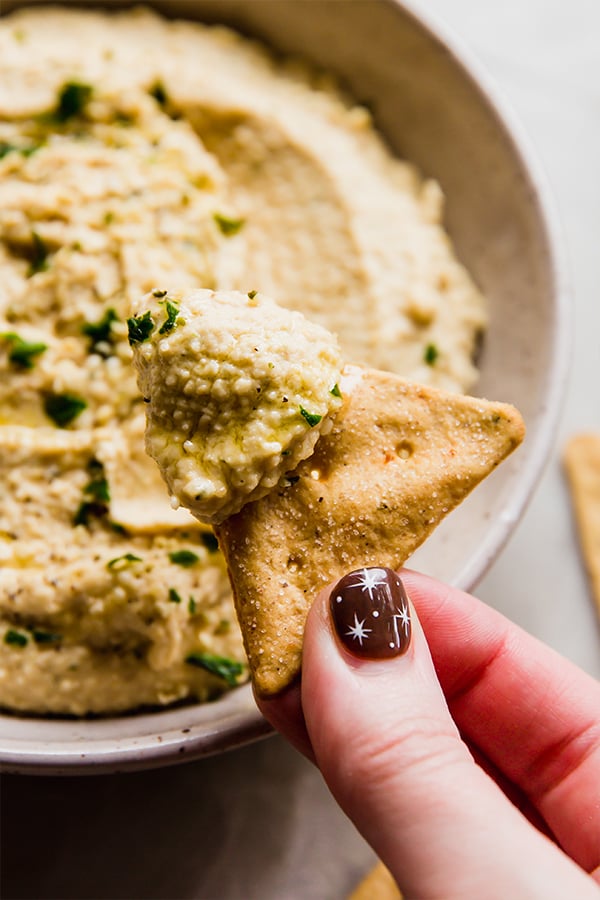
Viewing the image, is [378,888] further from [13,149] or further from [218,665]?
[13,149]

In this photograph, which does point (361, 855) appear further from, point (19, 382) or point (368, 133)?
point (368, 133)

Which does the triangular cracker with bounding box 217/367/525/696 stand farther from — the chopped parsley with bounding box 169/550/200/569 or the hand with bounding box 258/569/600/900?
the chopped parsley with bounding box 169/550/200/569

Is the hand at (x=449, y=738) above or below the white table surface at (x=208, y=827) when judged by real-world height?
above

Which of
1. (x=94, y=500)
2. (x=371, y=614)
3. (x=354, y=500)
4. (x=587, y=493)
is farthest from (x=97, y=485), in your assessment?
(x=587, y=493)

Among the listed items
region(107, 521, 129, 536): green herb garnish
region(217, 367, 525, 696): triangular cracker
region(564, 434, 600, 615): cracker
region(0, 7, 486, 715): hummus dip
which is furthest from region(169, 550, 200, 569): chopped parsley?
region(564, 434, 600, 615): cracker

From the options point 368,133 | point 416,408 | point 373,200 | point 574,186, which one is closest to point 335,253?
point 373,200

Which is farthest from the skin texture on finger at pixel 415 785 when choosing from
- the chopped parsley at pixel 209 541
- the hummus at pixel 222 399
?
the chopped parsley at pixel 209 541

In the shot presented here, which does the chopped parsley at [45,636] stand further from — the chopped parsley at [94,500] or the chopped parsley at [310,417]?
A: the chopped parsley at [310,417]
